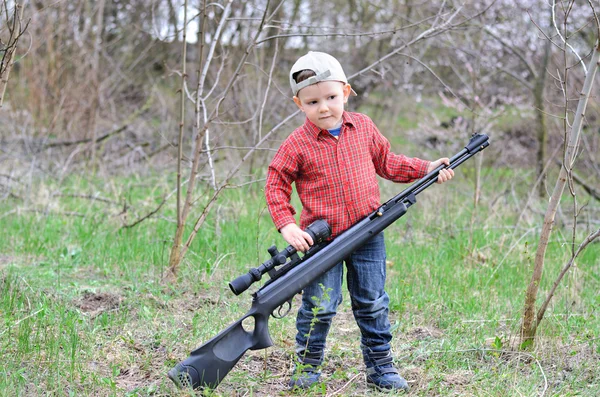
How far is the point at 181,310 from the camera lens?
13.5 feet

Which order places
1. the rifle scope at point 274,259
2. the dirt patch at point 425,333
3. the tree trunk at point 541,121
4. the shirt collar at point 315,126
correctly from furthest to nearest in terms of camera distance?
the tree trunk at point 541,121
the dirt patch at point 425,333
the shirt collar at point 315,126
the rifle scope at point 274,259

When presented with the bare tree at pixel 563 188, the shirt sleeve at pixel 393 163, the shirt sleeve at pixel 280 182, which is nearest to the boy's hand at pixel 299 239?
the shirt sleeve at pixel 280 182

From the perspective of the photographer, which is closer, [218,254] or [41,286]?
[41,286]

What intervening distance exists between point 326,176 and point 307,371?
89 centimetres

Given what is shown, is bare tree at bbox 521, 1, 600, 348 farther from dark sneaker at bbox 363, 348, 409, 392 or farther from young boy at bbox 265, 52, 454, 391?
dark sneaker at bbox 363, 348, 409, 392

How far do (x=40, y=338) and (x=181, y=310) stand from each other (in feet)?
3.04

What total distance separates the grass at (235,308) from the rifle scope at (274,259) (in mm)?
515

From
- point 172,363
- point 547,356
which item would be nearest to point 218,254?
point 172,363

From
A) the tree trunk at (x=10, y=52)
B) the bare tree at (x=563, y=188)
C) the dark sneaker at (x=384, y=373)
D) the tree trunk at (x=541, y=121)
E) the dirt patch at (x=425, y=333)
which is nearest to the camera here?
the dark sneaker at (x=384, y=373)

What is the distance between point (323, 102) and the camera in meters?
2.92

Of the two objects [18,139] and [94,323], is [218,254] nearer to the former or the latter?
[94,323]

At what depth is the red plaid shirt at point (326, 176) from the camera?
2.97 meters

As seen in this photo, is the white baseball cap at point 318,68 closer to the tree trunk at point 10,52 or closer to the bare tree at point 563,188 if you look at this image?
the bare tree at point 563,188

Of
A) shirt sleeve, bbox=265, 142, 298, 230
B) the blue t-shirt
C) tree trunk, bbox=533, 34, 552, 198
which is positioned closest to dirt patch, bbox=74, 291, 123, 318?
shirt sleeve, bbox=265, 142, 298, 230
